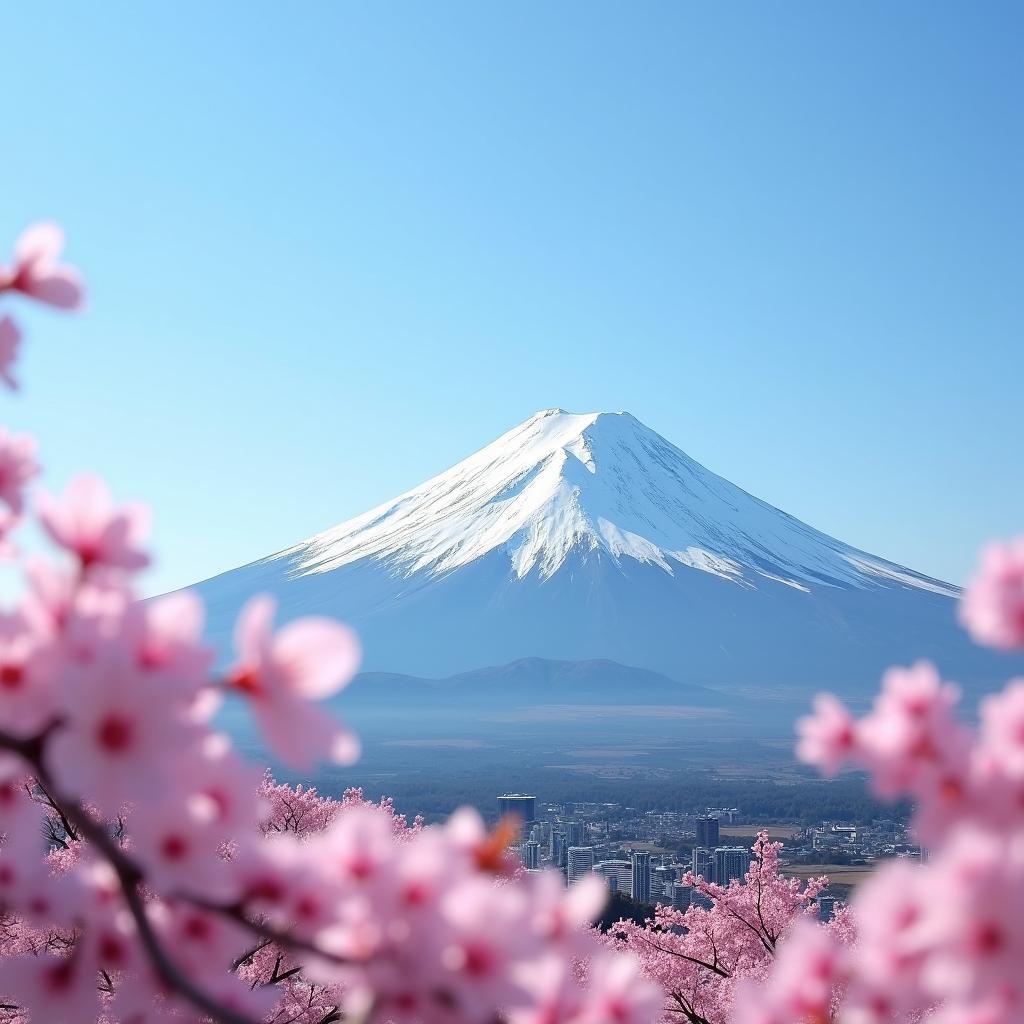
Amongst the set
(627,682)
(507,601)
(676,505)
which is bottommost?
(627,682)

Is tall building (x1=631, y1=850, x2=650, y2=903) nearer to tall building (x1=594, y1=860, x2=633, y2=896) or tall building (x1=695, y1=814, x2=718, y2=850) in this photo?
tall building (x1=594, y1=860, x2=633, y2=896)

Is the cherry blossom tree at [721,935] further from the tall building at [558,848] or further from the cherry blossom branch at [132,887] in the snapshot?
the tall building at [558,848]

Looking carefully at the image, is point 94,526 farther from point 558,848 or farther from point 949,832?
point 558,848

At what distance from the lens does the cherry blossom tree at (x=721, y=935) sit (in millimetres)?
10594

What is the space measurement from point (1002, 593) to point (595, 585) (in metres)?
112

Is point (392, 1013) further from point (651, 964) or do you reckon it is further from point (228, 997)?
point (651, 964)

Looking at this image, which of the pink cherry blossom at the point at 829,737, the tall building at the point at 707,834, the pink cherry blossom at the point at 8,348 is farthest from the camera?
the tall building at the point at 707,834

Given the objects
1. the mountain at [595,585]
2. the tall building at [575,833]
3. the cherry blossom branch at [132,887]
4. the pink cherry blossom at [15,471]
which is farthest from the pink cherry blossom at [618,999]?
the mountain at [595,585]

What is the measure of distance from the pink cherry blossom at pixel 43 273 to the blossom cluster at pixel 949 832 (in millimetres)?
960

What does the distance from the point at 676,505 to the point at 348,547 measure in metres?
35.1

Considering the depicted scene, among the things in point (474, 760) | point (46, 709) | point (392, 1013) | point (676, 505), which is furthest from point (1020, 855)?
point (676, 505)

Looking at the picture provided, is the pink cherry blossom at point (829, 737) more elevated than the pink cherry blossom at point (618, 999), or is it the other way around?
the pink cherry blossom at point (829, 737)

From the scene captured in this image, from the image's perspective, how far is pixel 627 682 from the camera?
109000 millimetres

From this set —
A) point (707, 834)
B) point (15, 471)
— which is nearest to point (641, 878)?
point (707, 834)
